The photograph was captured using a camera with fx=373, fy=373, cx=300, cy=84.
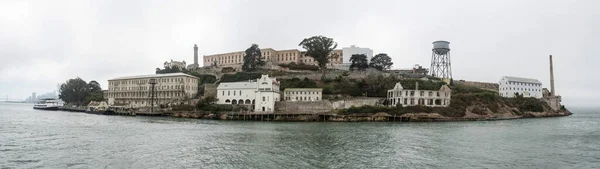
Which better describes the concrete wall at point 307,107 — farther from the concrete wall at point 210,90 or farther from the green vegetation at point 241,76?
the green vegetation at point 241,76

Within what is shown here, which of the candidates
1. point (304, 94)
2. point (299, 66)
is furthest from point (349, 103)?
point (299, 66)

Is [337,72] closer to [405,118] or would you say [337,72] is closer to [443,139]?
[405,118]

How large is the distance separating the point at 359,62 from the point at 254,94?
2768cm

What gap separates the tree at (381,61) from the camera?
8475 centimetres

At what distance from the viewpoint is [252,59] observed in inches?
3292

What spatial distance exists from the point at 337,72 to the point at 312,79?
7.83 m

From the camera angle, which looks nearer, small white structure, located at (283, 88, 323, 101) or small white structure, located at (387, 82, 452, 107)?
small white structure, located at (387, 82, 452, 107)

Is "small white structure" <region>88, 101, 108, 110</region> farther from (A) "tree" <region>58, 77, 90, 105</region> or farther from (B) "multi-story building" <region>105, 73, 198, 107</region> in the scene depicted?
(A) "tree" <region>58, 77, 90, 105</region>

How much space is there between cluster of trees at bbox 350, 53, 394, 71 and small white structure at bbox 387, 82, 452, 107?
19456 mm

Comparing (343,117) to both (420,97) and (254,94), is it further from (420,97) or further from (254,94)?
(254,94)

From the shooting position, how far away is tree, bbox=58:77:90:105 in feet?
320

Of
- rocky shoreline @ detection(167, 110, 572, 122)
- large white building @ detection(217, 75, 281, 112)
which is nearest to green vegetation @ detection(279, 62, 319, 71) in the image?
large white building @ detection(217, 75, 281, 112)

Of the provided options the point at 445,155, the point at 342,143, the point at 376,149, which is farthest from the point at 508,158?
the point at 342,143

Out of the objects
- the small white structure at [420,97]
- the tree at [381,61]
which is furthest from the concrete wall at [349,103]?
the tree at [381,61]
